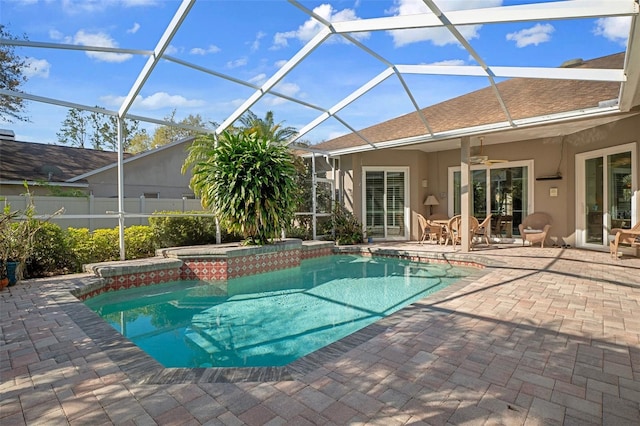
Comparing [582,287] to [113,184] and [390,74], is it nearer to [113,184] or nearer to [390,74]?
[390,74]

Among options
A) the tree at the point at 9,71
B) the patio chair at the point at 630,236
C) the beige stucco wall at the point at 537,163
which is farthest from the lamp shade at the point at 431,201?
the tree at the point at 9,71

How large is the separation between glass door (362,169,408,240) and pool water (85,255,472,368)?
3.71m

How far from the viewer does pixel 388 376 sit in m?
2.65

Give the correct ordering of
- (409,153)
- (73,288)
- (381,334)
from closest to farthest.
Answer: (381,334)
(73,288)
(409,153)

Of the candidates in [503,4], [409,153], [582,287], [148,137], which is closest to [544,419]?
[582,287]

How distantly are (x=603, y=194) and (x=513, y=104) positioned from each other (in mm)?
3170

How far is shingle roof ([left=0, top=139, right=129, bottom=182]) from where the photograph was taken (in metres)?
12.7

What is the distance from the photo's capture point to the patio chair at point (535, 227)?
934 cm

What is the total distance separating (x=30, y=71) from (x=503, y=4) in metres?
15.6

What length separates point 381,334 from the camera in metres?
3.54

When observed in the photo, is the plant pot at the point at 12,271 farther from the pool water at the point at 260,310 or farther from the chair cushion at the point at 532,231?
the chair cushion at the point at 532,231

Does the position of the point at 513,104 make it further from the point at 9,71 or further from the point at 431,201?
the point at 9,71

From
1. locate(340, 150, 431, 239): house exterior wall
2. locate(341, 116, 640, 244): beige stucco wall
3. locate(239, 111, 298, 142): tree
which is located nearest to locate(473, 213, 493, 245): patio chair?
locate(341, 116, 640, 244): beige stucco wall

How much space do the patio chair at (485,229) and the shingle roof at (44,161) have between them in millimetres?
15308
